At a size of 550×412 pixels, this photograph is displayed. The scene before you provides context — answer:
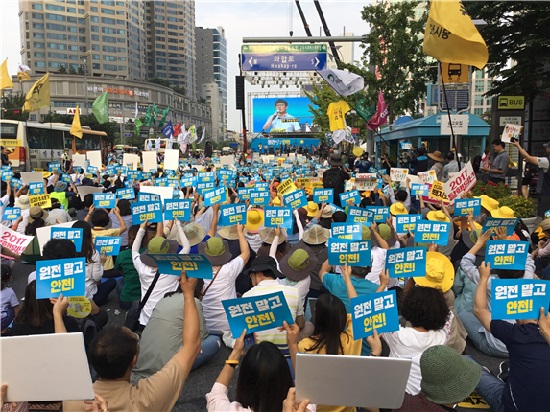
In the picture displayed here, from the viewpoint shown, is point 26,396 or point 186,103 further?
point 186,103

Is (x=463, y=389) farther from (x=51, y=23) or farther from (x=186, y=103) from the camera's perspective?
(x=186, y=103)

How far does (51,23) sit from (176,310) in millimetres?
117907

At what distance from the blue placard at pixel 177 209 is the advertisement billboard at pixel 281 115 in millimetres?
63004

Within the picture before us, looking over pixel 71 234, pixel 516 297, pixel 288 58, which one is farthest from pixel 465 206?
pixel 288 58

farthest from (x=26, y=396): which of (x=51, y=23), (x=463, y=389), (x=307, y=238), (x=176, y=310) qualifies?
(x=51, y=23)

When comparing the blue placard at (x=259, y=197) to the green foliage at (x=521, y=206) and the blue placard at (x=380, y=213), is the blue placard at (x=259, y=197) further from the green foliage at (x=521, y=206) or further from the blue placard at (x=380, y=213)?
the green foliage at (x=521, y=206)

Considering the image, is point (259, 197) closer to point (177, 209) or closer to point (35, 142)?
point (177, 209)

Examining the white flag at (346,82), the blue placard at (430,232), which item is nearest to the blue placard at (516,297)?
the blue placard at (430,232)

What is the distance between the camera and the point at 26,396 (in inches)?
94.2

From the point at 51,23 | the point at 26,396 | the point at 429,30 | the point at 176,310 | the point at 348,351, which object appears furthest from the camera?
the point at 51,23

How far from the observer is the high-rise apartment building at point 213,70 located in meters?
158

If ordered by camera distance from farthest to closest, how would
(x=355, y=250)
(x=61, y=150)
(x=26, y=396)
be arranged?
1. (x=61, y=150)
2. (x=355, y=250)
3. (x=26, y=396)

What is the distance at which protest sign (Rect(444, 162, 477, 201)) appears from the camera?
8445mm

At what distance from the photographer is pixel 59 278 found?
383cm
